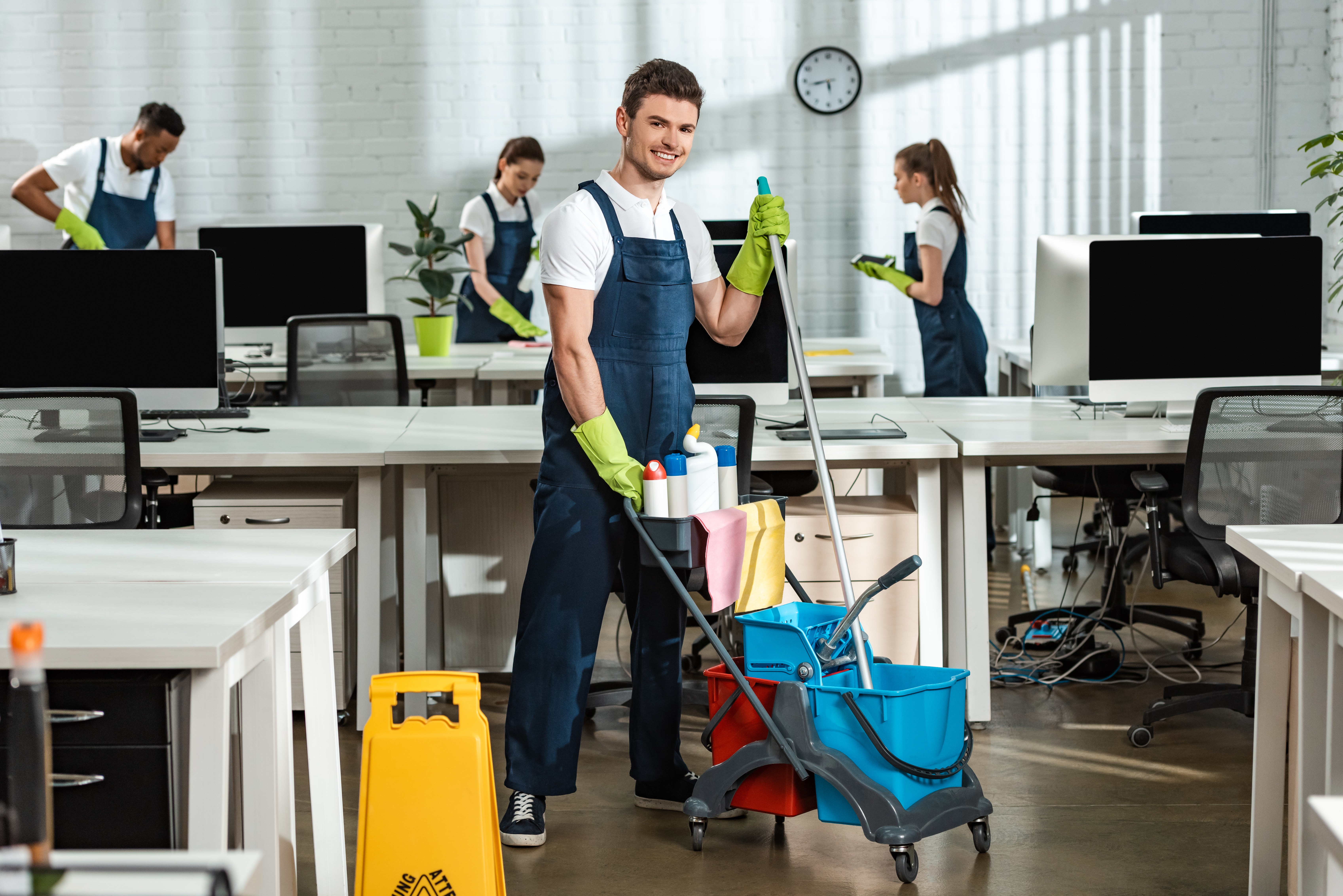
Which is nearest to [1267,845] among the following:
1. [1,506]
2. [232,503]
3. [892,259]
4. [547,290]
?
[547,290]

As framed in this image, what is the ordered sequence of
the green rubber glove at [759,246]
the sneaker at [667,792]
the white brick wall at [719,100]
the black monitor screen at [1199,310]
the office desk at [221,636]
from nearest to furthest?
the office desk at [221,636]
the green rubber glove at [759,246]
the sneaker at [667,792]
the black monitor screen at [1199,310]
the white brick wall at [719,100]

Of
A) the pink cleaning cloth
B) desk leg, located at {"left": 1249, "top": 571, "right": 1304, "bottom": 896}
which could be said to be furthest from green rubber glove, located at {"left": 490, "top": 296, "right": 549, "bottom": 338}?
desk leg, located at {"left": 1249, "top": 571, "right": 1304, "bottom": 896}

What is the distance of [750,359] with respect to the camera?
11.4ft

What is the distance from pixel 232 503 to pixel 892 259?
3.28m

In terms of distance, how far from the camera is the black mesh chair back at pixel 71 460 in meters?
2.96

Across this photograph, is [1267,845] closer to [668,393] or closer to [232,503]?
[668,393]

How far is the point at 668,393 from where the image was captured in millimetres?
2592

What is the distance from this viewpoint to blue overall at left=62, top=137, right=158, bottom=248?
5.90 metres

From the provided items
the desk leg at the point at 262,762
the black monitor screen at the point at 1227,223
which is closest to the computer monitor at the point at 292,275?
the black monitor screen at the point at 1227,223

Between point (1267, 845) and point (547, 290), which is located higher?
point (547, 290)

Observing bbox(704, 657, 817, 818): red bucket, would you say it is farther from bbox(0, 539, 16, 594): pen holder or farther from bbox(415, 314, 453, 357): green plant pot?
bbox(415, 314, 453, 357): green plant pot

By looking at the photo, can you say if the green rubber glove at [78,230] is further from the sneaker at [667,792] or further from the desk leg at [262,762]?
the desk leg at [262,762]

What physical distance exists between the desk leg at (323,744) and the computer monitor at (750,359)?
56.9 inches

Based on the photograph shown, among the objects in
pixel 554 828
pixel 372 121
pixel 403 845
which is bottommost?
pixel 554 828
